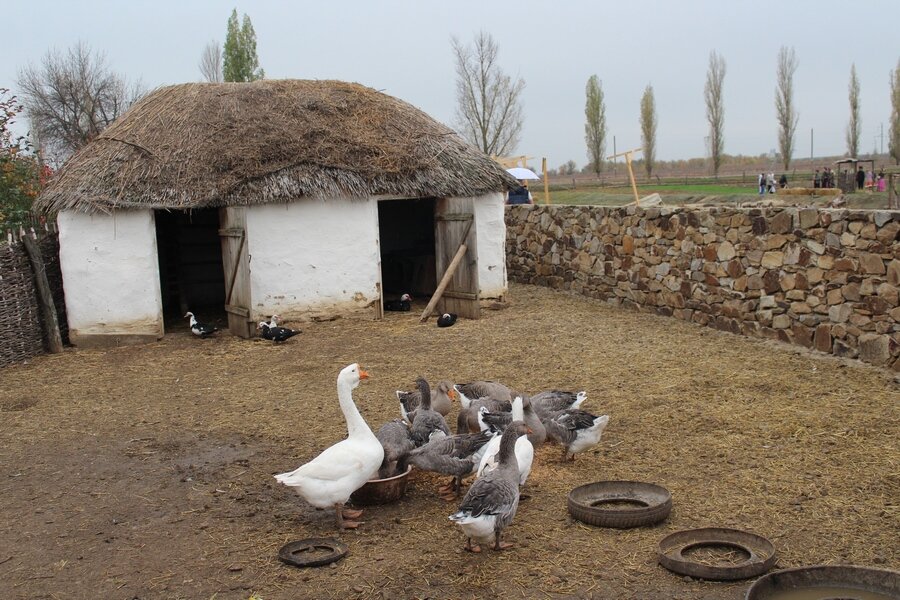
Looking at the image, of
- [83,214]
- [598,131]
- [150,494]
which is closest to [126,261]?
[83,214]

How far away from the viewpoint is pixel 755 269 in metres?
11.3

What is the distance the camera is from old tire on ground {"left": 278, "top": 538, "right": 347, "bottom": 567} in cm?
527

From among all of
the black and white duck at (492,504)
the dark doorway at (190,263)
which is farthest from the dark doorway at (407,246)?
the black and white duck at (492,504)

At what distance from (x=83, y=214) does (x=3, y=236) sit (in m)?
2.75

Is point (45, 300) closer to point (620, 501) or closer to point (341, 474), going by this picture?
point (341, 474)

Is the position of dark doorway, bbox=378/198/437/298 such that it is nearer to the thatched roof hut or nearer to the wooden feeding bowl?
the thatched roof hut

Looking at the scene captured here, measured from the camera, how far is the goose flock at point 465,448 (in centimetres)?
529

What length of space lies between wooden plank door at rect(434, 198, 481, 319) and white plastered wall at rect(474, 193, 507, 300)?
505 mm

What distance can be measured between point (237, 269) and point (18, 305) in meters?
3.25

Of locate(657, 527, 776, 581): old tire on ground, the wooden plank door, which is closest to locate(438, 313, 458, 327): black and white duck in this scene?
the wooden plank door

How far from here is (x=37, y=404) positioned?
9867 mm

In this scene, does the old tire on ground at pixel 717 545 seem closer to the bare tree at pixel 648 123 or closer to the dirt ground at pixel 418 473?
the dirt ground at pixel 418 473

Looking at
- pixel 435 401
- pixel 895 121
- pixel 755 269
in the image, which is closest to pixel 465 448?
pixel 435 401

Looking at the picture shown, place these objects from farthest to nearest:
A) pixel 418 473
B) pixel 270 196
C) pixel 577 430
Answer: pixel 270 196 → pixel 418 473 → pixel 577 430
